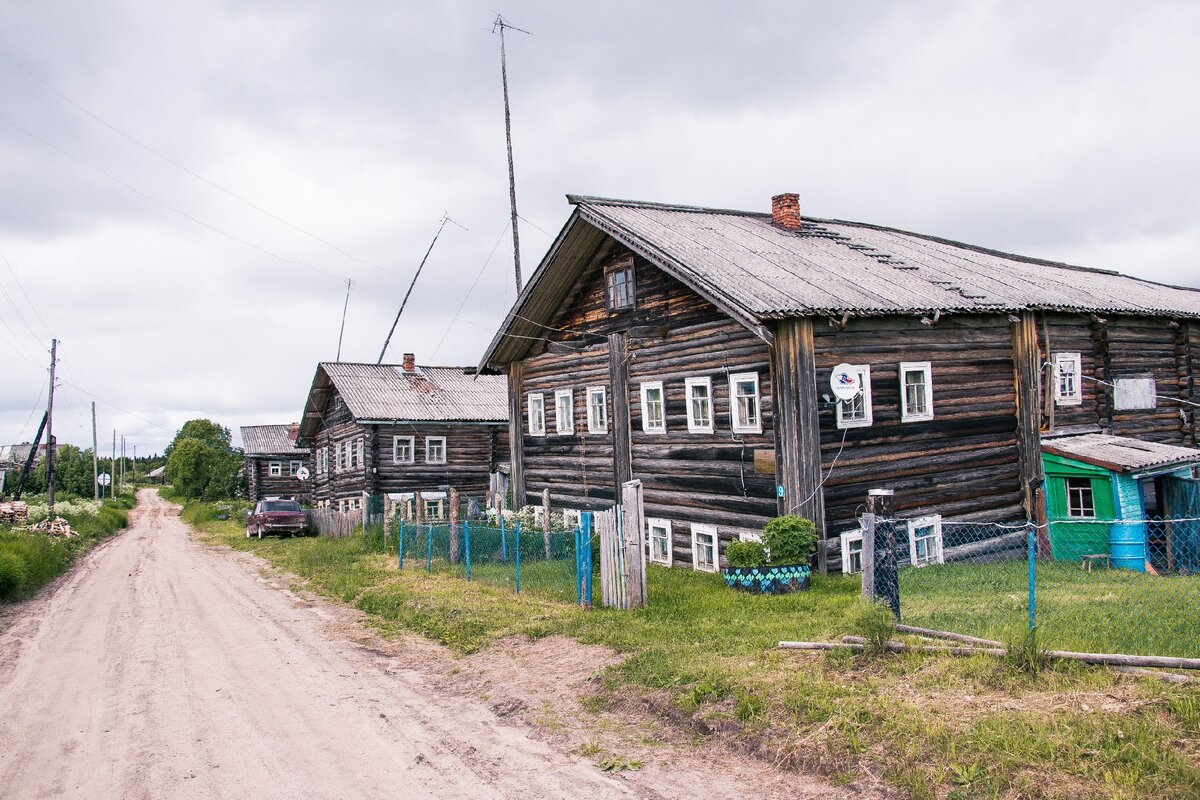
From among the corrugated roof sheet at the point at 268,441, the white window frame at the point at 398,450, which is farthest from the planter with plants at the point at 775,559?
the corrugated roof sheet at the point at 268,441

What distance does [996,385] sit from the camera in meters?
17.7

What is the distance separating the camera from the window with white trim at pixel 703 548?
1753 centimetres

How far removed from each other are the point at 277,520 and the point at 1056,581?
27.7 m

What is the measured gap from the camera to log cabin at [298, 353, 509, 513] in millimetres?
34594

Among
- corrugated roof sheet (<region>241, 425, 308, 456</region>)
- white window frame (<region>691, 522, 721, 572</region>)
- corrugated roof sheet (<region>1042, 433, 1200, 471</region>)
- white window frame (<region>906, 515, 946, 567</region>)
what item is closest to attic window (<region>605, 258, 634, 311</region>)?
white window frame (<region>691, 522, 721, 572</region>)

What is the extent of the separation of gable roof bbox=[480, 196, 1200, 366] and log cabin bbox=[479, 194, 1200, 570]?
77 mm

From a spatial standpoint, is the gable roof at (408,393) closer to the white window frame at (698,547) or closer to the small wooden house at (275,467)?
the small wooden house at (275,467)

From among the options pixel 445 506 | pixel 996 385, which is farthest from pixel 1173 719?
pixel 445 506

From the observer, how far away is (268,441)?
57.9 m

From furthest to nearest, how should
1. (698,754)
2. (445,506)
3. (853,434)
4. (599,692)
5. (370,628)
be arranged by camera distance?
1. (445,506)
2. (853,434)
3. (370,628)
4. (599,692)
5. (698,754)

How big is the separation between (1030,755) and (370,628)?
10.3 meters

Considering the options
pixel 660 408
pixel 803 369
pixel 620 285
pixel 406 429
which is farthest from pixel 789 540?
pixel 406 429

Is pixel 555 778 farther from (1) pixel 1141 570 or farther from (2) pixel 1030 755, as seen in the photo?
(1) pixel 1141 570

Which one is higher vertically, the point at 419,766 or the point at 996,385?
the point at 996,385
